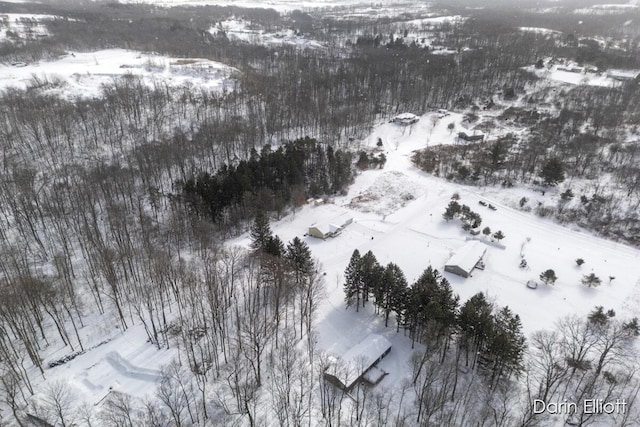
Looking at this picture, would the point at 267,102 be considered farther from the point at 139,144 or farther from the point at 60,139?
the point at 60,139

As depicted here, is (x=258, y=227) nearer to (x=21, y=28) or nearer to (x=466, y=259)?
(x=466, y=259)

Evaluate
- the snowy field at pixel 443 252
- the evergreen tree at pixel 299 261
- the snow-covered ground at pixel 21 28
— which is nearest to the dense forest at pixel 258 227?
the evergreen tree at pixel 299 261

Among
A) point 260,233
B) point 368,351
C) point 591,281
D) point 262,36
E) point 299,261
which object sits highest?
point 262,36

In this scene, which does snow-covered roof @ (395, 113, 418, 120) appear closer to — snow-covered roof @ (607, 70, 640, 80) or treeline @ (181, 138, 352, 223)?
treeline @ (181, 138, 352, 223)

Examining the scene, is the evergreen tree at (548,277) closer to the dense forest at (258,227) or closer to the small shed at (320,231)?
the dense forest at (258,227)

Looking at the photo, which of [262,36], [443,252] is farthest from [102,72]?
[443,252]

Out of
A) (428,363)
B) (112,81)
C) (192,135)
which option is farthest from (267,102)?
(428,363)
